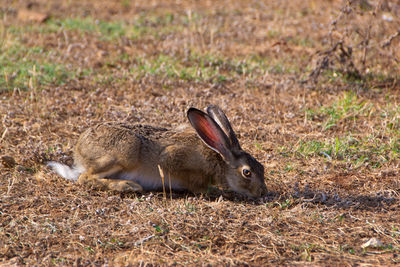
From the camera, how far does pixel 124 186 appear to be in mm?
5273

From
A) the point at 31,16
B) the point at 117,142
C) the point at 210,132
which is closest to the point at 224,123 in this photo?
the point at 210,132

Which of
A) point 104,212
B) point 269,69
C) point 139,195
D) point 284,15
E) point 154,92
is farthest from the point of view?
point 284,15

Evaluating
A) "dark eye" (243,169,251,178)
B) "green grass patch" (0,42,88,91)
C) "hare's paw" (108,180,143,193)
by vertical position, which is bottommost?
"hare's paw" (108,180,143,193)

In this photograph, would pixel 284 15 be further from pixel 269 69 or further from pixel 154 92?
pixel 154 92

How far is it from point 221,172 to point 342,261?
181cm

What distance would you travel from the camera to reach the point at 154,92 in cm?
786

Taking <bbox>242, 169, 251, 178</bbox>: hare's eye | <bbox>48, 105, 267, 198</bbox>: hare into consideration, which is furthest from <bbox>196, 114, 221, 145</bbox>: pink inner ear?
<bbox>242, 169, 251, 178</bbox>: hare's eye

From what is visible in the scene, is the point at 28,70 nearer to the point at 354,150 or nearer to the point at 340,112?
the point at 340,112

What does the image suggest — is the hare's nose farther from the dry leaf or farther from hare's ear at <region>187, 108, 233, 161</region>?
the dry leaf

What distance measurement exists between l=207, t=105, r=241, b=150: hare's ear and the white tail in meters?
1.49

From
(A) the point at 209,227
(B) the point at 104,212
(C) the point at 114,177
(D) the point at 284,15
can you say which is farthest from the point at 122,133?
(D) the point at 284,15

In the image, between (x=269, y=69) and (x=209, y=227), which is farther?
(x=269, y=69)

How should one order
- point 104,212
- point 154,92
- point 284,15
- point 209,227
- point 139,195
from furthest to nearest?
point 284,15
point 154,92
point 139,195
point 104,212
point 209,227

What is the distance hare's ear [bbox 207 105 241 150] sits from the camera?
5.51 m
